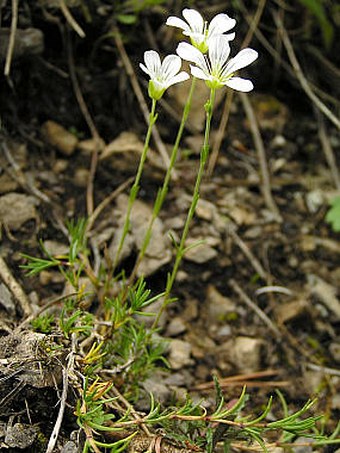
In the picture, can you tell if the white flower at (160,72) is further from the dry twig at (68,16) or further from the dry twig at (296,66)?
the dry twig at (296,66)

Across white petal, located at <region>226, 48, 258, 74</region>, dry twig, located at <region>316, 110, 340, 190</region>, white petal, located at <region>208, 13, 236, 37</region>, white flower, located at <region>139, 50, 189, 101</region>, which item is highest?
white petal, located at <region>208, 13, 236, 37</region>

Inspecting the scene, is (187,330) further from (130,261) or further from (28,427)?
(28,427)

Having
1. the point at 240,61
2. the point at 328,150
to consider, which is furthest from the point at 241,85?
the point at 328,150

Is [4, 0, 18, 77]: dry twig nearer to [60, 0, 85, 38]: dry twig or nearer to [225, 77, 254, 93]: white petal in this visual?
[60, 0, 85, 38]: dry twig

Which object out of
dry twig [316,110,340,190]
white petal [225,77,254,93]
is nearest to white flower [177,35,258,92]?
white petal [225,77,254,93]

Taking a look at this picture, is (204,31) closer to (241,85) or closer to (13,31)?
(241,85)

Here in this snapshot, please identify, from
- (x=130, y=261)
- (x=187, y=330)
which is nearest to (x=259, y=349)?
(x=187, y=330)
